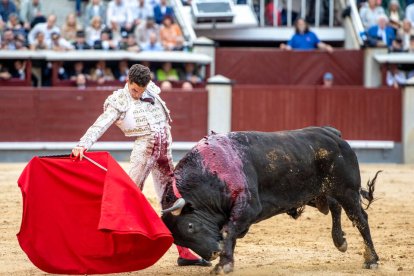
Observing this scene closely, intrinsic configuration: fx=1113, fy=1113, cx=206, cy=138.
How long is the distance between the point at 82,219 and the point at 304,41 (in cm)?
1183

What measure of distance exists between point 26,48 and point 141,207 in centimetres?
994

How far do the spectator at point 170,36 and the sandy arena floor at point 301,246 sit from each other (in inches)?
210

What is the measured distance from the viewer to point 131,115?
23.8ft

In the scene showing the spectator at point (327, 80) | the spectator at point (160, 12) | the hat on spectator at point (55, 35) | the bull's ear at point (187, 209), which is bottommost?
the spectator at point (327, 80)

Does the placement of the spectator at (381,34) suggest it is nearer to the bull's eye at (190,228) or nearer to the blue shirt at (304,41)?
the blue shirt at (304,41)

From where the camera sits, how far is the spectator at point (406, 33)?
60.0 ft

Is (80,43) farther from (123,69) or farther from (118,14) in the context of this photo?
(118,14)

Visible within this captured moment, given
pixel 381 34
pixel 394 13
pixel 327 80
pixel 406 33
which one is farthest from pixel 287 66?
pixel 394 13

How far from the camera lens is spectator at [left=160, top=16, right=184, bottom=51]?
17031 mm

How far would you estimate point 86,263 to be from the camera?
6.96 m

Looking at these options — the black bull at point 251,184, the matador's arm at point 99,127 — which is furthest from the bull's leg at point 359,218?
the matador's arm at point 99,127

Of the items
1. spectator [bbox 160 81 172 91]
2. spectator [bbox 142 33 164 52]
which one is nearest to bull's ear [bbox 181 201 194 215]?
spectator [bbox 160 81 172 91]

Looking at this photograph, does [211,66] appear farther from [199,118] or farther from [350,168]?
[350,168]

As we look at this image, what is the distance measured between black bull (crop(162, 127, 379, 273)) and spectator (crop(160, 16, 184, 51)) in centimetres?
949
